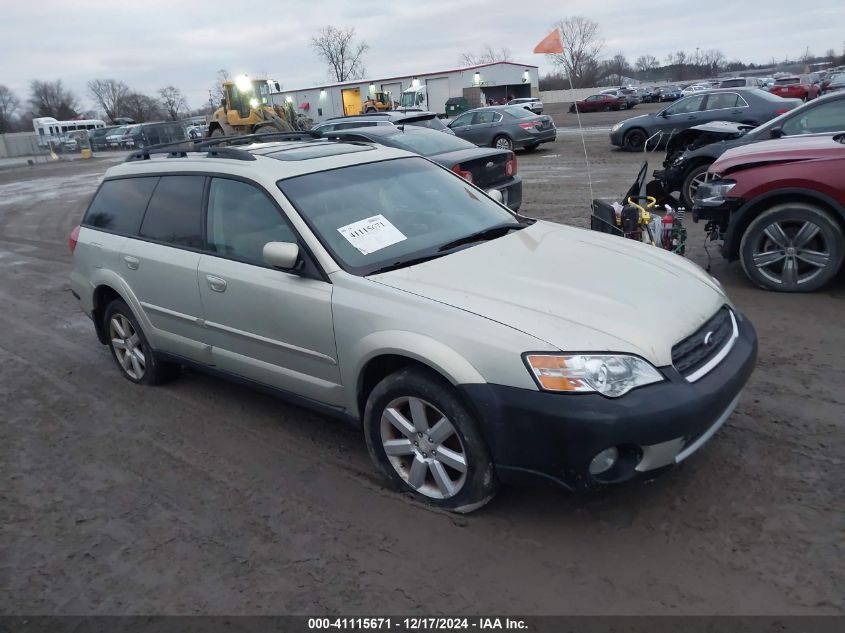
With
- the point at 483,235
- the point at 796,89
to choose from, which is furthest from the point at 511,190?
the point at 796,89

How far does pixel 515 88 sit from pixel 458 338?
6021 cm

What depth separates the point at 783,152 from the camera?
231 inches

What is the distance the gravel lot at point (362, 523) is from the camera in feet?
8.86

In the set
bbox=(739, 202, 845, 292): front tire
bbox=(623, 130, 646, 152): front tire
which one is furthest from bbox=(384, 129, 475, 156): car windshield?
bbox=(623, 130, 646, 152): front tire

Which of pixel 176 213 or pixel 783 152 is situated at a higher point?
pixel 176 213

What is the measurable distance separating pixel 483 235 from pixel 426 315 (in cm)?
110

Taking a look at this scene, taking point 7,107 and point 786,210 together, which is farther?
point 7,107

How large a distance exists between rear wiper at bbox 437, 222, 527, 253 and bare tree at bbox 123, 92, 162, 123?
350 ft

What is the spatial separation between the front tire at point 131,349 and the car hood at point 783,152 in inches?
210

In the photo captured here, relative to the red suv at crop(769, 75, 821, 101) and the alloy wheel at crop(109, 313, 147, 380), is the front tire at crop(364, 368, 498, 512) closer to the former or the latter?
the alloy wheel at crop(109, 313, 147, 380)

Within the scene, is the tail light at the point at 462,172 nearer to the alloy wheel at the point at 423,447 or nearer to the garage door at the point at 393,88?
the alloy wheel at the point at 423,447

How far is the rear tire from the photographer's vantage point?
19984mm

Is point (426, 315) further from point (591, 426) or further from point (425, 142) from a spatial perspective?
point (425, 142)

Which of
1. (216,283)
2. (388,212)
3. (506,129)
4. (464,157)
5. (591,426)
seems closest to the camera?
(591,426)
